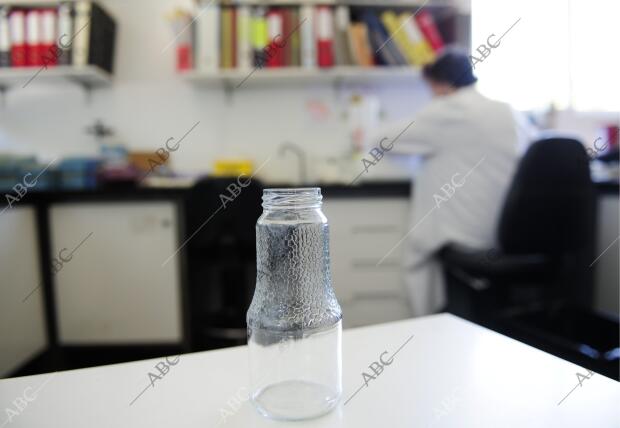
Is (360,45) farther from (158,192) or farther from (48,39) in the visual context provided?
(48,39)

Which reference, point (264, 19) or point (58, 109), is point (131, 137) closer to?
point (58, 109)

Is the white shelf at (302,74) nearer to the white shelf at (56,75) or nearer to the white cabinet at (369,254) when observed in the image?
the white shelf at (56,75)

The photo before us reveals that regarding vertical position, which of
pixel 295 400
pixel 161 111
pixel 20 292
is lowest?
pixel 20 292

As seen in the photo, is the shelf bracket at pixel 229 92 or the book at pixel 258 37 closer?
the book at pixel 258 37

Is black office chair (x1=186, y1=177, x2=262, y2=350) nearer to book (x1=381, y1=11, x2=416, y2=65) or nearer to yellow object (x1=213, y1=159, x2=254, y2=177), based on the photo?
yellow object (x1=213, y1=159, x2=254, y2=177)

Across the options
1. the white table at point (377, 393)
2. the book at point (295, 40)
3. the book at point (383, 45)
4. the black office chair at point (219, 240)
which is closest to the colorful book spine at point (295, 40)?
the book at point (295, 40)

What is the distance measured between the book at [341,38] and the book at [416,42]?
1.02 feet

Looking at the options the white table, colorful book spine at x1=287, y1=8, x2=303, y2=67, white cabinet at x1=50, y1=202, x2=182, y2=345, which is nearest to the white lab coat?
colorful book spine at x1=287, y1=8, x2=303, y2=67

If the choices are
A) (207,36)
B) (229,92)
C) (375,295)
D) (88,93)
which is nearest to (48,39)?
(88,93)

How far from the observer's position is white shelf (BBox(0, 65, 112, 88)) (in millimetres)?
2238

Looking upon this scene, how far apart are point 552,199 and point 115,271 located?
1828 mm

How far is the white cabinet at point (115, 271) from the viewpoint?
198cm

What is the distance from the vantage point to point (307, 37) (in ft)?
7.55

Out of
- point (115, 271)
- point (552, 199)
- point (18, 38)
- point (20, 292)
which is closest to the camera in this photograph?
point (552, 199)
